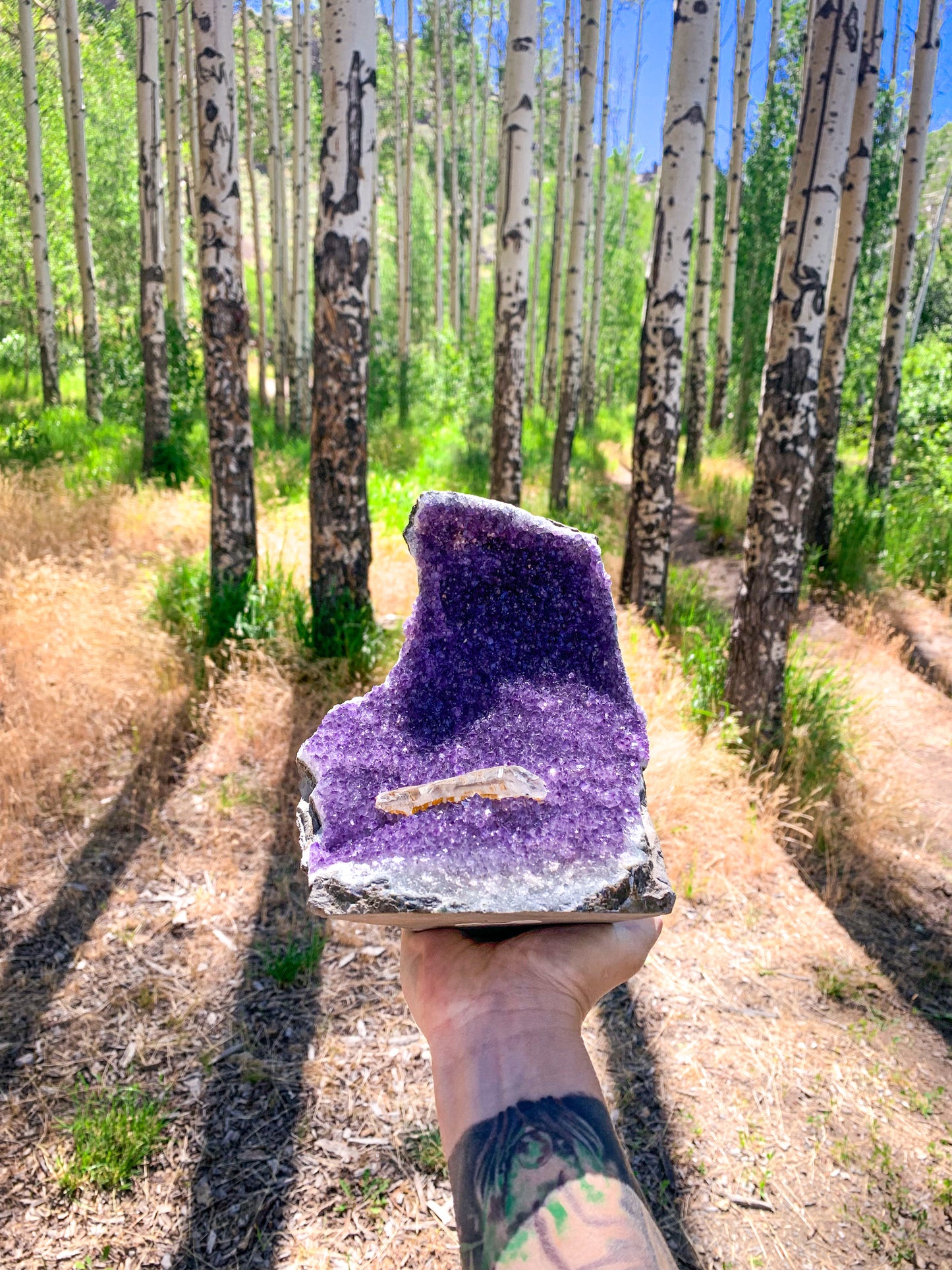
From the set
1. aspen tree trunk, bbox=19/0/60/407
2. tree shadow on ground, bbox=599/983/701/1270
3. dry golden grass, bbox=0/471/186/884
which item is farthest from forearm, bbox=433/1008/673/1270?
aspen tree trunk, bbox=19/0/60/407

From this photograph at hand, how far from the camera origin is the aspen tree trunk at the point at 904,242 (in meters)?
8.27

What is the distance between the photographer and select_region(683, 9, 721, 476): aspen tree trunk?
11.4m

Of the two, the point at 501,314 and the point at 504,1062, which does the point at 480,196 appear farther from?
the point at 504,1062

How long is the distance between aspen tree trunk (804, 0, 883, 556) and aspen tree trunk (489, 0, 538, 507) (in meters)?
2.56

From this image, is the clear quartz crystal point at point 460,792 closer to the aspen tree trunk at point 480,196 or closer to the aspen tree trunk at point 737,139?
the aspen tree trunk at point 737,139

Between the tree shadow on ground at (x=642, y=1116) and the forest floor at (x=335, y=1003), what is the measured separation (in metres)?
0.01

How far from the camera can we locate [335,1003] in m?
3.11

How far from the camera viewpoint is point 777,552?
431cm

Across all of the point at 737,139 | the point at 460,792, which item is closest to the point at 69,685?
the point at 460,792

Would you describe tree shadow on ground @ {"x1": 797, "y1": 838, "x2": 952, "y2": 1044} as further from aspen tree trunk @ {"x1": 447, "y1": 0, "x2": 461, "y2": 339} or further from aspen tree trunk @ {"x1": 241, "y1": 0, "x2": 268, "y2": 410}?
aspen tree trunk @ {"x1": 447, "y1": 0, "x2": 461, "y2": 339}

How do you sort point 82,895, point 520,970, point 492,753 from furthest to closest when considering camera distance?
1. point 82,895
2. point 492,753
3. point 520,970

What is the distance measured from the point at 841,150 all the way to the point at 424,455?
8325mm

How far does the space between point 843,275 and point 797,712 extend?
14.6 feet

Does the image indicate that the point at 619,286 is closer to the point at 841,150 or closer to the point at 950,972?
the point at 841,150
